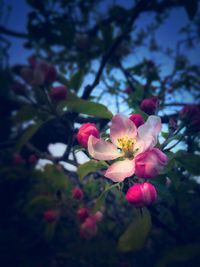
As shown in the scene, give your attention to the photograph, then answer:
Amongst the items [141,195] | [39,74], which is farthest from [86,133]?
[39,74]

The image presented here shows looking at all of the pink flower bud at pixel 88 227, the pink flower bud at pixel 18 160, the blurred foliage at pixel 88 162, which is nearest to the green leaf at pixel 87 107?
the blurred foliage at pixel 88 162

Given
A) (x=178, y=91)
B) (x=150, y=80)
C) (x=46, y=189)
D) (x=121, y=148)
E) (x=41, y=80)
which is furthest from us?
(x=178, y=91)

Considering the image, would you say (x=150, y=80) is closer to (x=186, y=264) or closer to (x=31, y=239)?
(x=186, y=264)

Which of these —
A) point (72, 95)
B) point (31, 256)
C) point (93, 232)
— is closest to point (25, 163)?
point (31, 256)

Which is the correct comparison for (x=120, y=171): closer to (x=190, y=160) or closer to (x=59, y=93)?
(x=190, y=160)

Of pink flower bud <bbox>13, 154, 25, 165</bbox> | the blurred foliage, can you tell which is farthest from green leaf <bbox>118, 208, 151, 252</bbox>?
pink flower bud <bbox>13, 154, 25, 165</bbox>

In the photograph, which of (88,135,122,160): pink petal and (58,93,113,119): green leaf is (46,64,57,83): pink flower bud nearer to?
(58,93,113,119): green leaf

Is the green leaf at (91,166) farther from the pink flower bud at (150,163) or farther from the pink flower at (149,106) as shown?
the pink flower at (149,106)
